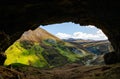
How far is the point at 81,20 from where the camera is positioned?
110ft

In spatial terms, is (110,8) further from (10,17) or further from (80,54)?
(80,54)

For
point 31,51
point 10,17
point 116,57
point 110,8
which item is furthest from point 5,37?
point 31,51

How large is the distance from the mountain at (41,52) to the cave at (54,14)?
3776cm

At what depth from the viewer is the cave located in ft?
83.6

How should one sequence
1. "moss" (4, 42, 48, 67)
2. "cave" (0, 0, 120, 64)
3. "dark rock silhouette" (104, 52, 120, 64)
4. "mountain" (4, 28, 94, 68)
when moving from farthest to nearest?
"mountain" (4, 28, 94, 68)
"moss" (4, 42, 48, 67)
"dark rock silhouette" (104, 52, 120, 64)
"cave" (0, 0, 120, 64)

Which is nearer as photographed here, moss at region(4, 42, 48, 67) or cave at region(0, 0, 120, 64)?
cave at region(0, 0, 120, 64)

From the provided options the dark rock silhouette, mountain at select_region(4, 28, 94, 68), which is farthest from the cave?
mountain at select_region(4, 28, 94, 68)

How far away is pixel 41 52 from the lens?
→ 268ft

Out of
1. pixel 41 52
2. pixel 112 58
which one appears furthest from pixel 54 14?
pixel 41 52

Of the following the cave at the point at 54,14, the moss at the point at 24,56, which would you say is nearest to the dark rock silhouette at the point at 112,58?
the cave at the point at 54,14

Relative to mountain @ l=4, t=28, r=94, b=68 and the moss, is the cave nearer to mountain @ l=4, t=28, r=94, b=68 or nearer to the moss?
the moss

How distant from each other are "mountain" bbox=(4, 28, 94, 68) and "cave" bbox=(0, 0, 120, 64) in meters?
37.8

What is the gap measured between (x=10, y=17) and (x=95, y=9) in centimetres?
933

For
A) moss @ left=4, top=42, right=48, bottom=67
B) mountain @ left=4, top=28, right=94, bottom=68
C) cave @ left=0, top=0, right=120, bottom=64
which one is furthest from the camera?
mountain @ left=4, top=28, right=94, bottom=68
